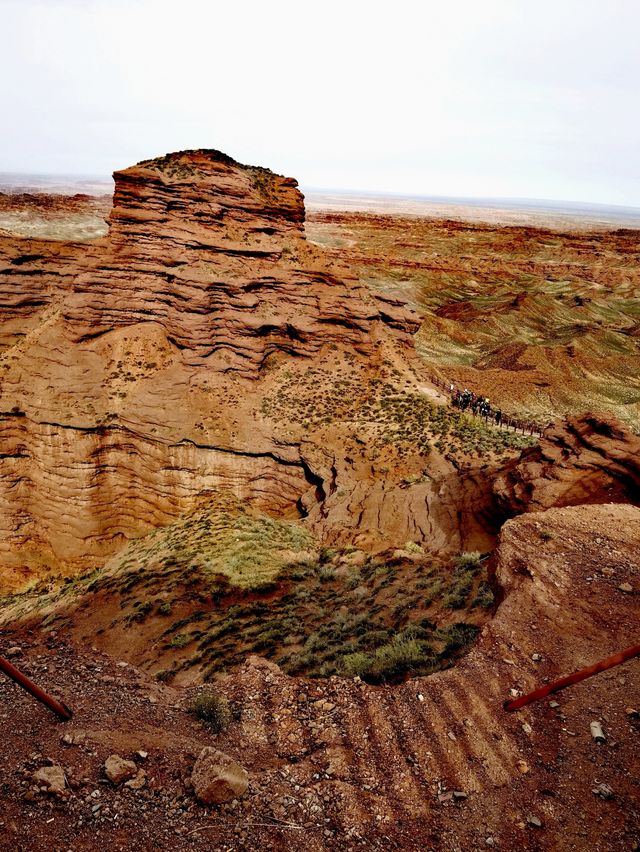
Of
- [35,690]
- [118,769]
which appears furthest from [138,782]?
[35,690]

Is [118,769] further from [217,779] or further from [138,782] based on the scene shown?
[217,779]

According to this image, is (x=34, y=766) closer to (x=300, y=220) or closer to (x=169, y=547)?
(x=169, y=547)

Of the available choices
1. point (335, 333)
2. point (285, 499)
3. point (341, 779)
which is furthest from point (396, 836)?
point (335, 333)

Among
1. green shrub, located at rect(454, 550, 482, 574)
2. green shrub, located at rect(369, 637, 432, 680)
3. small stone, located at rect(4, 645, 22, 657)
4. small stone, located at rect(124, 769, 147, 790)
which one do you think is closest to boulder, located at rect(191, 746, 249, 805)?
small stone, located at rect(124, 769, 147, 790)

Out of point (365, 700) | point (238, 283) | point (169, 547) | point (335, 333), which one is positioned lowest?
point (169, 547)

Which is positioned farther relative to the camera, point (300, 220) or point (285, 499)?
point (300, 220)

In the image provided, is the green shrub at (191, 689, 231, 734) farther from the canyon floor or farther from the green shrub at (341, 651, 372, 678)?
the green shrub at (341, 651, 372, 678)
